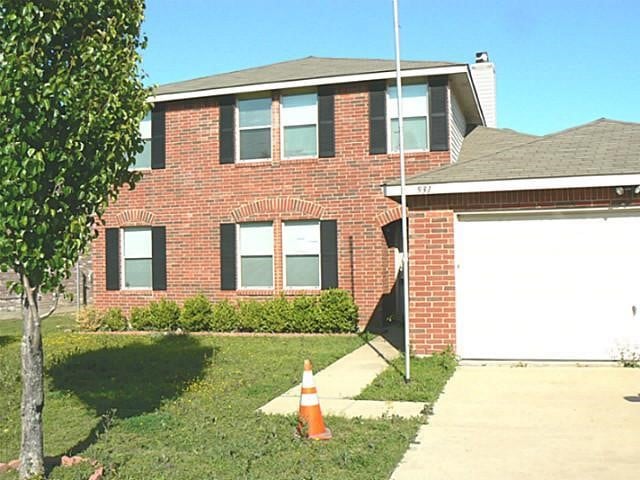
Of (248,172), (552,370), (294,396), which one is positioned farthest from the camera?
(248,172)

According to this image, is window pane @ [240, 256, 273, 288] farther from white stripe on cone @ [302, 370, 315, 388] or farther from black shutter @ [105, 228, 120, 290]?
Result: white stripe on cone @ [302, 370, 315, 388]

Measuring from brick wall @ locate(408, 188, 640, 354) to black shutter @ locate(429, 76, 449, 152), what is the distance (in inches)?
175

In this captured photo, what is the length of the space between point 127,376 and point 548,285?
6.45 m

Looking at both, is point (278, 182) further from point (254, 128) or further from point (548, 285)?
point (548, 285)

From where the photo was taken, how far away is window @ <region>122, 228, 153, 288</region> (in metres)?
18.1

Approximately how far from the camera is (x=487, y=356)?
11141 millimetres

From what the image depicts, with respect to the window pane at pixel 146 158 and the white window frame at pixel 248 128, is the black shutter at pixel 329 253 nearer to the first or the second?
the white window frame at pixel 248 128

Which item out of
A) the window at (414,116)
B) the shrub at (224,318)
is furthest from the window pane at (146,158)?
the window at (414,116)

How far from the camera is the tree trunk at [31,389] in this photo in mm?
5875

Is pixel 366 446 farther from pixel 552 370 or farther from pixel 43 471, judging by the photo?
pixel 552 370

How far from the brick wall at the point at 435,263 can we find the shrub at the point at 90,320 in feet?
30.7

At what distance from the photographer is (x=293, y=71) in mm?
17734

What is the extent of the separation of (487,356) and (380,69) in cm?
Answer: 750

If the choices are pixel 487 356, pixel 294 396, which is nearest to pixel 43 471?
pixel 294 396
